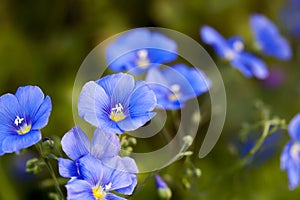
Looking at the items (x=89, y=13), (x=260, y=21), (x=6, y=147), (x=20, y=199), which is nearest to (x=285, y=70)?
(x=260, y=21)

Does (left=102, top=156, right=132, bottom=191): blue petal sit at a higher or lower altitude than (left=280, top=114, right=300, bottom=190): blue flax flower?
higher

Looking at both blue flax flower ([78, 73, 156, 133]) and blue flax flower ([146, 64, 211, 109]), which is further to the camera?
blue flax flower ([146, 64, 211, 109])

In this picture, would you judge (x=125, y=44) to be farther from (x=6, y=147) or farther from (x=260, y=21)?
(x=6, y=147)

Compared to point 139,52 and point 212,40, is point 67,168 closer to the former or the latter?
point 139,52

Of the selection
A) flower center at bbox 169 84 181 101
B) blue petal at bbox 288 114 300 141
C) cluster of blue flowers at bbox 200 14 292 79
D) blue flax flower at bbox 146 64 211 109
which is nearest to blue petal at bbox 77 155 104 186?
blue flax flower at bbox 146 64 211 109

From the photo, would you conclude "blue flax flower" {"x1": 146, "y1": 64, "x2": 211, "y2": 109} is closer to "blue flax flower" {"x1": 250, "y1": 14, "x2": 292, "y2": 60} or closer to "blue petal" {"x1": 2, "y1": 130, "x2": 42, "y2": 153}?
"blue petal" {"x1": 2, "y1": 130, "x2": 42, "y2": 153}

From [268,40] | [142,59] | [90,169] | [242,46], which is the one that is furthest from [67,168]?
[268,40]
